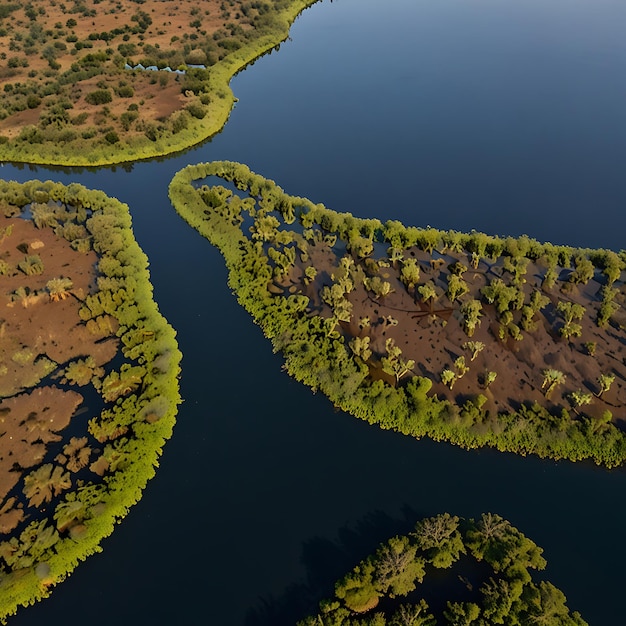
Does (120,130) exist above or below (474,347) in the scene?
above

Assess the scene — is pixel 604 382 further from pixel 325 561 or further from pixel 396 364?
pixel 325 561

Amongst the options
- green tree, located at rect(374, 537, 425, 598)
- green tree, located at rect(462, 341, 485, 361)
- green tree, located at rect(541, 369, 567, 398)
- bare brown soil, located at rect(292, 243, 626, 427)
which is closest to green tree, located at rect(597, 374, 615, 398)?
bare brown soil, located at rect(292, 243, 626, 427)

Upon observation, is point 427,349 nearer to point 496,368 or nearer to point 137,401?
point 496,368

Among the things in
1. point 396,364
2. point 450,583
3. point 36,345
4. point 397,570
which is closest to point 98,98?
point 36,345

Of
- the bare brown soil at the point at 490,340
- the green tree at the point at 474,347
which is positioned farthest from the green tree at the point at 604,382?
the green tree at the point at 474,347

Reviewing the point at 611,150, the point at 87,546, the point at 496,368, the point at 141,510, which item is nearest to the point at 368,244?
the point at 496,368
